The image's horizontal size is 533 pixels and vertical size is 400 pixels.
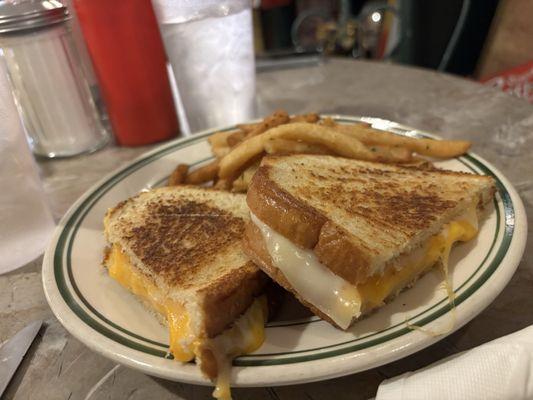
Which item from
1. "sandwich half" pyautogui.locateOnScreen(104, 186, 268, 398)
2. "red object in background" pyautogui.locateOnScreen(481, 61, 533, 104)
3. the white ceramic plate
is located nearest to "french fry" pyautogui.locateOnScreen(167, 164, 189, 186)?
"sandwich half" pyautogui.locateOnScreen(104, 186, 268, 398)

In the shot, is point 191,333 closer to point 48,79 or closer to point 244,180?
point 244,180

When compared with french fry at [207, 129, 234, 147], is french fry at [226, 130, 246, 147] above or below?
above

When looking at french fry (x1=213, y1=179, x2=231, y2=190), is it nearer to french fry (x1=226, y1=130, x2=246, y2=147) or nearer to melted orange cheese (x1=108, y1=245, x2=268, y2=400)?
french fry (x1=226, y1=130, x2=246, y2=147)

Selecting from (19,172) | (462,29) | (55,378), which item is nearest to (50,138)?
(19,172)

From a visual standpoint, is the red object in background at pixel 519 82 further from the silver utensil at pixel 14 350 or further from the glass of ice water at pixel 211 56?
the silver utensil at pixel 14 350

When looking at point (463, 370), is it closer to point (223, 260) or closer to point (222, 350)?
point (222, 350)

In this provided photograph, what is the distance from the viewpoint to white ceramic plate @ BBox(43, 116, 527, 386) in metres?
0.87

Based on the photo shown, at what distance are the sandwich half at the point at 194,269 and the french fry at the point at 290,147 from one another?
178 mm

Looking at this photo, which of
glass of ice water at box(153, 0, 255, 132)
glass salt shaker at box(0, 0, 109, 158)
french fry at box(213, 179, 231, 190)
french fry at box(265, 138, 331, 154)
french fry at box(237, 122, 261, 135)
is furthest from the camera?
glass of ice water at box(153, 0, 255, 132)

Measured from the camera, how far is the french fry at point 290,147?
57.3 inches

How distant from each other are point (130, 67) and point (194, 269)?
1357 mm

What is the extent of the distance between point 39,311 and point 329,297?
0.87m

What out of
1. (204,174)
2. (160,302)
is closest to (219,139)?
(204,174)

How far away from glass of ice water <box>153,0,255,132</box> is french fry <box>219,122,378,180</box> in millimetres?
751
